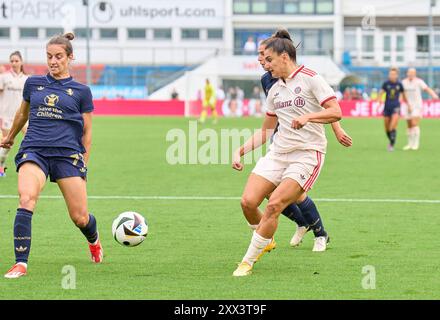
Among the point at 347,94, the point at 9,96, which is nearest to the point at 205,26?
the point at 347,94

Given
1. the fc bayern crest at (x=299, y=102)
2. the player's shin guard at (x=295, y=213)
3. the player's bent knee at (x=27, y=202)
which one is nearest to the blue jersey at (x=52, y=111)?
the player's bent knee at (x=27, y=202)

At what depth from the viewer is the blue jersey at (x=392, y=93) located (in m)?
28.7

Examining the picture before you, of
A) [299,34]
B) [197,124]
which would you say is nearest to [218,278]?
[197,124]

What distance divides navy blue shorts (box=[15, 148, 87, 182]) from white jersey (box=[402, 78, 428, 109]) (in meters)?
21.0

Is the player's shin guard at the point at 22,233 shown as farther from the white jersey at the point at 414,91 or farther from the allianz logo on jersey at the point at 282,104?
the white jersey at the point at 414,91

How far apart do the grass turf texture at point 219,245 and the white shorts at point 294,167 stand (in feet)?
2.71

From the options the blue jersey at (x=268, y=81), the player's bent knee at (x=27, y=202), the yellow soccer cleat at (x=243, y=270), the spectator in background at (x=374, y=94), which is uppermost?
the blue jersey at (x=268, y=81)

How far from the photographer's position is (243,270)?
940 centimetres

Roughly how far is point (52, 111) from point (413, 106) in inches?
833

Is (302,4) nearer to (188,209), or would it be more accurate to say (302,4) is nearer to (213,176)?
(213,176)

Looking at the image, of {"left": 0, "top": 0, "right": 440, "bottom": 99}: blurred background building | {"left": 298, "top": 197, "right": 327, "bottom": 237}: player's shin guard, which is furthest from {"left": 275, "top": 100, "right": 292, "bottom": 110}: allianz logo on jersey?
{"left": 0, "top": 0, "right": 440, "bottom": 99}: blurred background building

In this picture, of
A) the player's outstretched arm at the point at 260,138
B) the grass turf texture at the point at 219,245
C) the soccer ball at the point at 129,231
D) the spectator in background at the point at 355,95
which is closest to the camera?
the grass turf texture at the point at 219,245

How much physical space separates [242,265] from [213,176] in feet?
37.2

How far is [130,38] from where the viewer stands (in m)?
79.2
